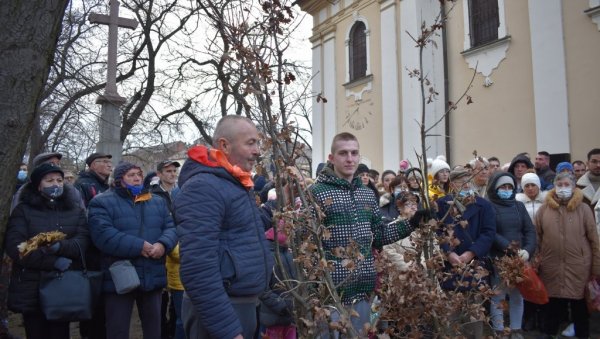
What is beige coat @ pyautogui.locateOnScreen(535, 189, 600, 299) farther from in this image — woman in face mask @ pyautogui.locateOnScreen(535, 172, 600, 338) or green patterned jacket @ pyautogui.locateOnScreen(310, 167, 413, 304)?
green patterned jacket @ pyautogui.locateOnScreen(310, 167, 413, 304)

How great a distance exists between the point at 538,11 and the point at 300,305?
8.55m

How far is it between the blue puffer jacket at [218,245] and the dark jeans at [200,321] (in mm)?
64

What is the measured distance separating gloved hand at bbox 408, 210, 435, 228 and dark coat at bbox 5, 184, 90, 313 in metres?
2.64

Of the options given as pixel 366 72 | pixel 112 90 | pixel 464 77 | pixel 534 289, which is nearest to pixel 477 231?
pixel 534 289

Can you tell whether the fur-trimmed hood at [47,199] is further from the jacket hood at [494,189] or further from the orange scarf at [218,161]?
the jacket hood at [494,189]

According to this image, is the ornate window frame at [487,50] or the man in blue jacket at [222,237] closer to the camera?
the man in blue jacket at [222,237]

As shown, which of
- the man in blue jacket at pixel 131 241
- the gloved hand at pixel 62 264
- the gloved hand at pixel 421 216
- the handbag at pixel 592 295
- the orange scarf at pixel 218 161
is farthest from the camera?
the handbag at pixel 592 295

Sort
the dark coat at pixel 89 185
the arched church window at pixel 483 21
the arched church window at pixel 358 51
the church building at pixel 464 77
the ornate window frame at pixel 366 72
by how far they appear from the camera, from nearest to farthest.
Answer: the dark coat at pixel 89 185
the church building at pixel 464 77
the arched church window at pixel 483 21
the ornate window frame at pixel 366 72
the arched church window at pixel 358 51

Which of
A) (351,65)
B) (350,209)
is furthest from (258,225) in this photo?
(351,65)

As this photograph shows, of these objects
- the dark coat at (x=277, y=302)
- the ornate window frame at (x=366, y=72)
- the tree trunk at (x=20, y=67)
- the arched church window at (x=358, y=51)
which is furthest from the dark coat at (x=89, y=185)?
the arched church window at (x=358, y=51)

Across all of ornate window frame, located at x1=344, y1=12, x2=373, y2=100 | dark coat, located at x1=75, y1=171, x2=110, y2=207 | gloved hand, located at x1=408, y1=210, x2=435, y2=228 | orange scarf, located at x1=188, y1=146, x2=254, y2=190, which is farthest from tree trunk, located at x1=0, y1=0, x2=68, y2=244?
ornate window frame, located at x1=344, y1=12, x2=373, y2=100

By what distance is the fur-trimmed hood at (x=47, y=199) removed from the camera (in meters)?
3.65

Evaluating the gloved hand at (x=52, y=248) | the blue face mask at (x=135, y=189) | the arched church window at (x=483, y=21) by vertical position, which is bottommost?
the gloved hand at (x=52, y=248)

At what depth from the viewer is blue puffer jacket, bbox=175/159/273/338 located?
6.71 ft
